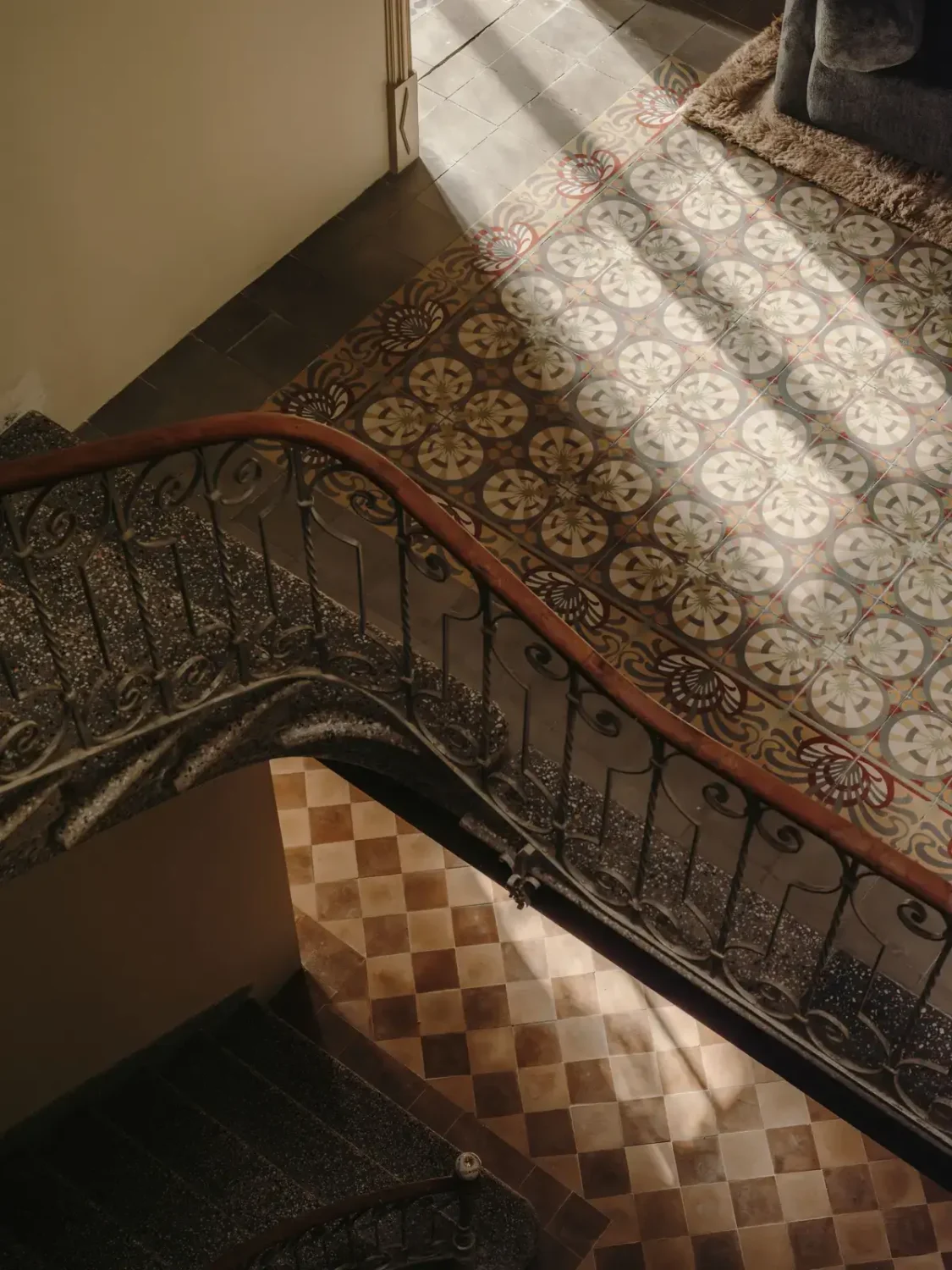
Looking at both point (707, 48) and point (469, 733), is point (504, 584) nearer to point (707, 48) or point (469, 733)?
point (469, 733)

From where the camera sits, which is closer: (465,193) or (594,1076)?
(465,193)

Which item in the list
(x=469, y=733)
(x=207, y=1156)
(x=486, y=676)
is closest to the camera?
(x=486, y=676)

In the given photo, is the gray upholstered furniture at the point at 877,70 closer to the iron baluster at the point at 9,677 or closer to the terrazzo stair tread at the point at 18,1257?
the iron baluster at the point at 9,677

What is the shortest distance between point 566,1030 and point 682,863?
276cm

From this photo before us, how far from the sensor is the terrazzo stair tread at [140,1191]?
4801 millimetres

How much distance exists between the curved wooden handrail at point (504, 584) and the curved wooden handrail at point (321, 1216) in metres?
2.46

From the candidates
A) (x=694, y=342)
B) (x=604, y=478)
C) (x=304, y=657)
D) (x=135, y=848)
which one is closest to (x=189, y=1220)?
(x=135, y=848)

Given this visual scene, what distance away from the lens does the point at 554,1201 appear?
18.6 ft

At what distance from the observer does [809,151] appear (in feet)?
18.8

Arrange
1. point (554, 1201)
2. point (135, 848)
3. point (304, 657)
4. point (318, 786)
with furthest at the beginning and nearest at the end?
point (318, 786) → point (554, 1201) → point (135, 848) → point (304, 657)

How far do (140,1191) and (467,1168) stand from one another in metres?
1.28

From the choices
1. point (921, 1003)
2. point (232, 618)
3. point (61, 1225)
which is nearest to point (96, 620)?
Result: point (232, 618)

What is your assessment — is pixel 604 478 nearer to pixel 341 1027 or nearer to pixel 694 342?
pixel 694 342

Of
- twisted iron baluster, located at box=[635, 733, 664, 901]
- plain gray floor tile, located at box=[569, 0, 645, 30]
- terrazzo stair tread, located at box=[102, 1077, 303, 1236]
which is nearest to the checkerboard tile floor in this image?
terrazzo stair tread, located at box=[102, 1077, 303, 1236]
